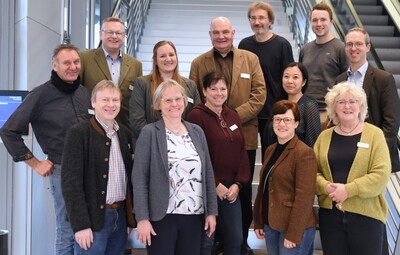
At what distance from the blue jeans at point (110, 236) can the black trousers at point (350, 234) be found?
46.7 inches

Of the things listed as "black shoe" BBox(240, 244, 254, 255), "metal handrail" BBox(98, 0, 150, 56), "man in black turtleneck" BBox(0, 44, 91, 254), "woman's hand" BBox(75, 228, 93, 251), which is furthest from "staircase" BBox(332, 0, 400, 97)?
"woman's hand" BBox(75, 228, 93, 251)

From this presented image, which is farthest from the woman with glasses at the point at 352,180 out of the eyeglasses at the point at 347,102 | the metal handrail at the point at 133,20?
the metal handrail at the point at 133,20

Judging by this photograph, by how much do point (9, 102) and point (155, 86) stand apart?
97cm

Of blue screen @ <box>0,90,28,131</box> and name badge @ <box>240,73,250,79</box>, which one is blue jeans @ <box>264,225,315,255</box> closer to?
name badge @ <box>240,73,250,79</box>

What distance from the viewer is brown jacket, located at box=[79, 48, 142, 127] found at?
3.58 metres

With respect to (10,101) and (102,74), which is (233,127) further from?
(10,101)

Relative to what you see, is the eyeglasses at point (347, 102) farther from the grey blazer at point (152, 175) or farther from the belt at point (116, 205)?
the belt at point (116, 205)

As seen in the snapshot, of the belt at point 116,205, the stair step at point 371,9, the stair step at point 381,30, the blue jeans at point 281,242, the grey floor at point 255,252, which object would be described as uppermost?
the stair step at point 371,9

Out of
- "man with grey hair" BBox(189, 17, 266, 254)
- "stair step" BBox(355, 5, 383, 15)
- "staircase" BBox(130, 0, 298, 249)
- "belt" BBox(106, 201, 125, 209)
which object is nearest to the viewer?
"belt" BBox(106, 201, 125, 209)

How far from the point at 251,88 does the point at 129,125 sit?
952mm

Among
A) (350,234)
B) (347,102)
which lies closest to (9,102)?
(347,102)

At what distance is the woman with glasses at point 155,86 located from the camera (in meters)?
3.28

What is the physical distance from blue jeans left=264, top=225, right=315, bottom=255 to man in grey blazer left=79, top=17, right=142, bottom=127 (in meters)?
1.36

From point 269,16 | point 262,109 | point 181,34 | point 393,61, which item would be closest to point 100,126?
point 262,109
